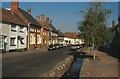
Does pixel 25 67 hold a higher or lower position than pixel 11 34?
lower

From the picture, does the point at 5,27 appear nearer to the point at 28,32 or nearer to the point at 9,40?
the point at 9,40

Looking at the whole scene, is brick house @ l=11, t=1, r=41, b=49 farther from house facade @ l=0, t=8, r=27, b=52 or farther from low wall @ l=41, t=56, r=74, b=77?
low wall @ l=41, t=56, r=74, b=77

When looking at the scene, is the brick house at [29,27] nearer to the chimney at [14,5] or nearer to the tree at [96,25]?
the chimney at [14,5]

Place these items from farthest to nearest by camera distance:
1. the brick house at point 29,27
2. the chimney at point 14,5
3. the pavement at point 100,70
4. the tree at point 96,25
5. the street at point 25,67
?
the chimney at point 14,5, the brick house at point 29,27, the tree at point 96,25, the street at point 25,67, the pavement at point 100,70

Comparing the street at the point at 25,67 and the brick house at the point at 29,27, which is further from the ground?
the brick house at the point at 29,27

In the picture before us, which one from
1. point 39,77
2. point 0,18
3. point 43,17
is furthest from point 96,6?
point 43,17

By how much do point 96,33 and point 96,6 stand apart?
9.43 feet

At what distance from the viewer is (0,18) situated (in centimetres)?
3806

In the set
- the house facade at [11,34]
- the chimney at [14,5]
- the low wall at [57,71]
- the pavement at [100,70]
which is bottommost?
the low wall at [57,71]

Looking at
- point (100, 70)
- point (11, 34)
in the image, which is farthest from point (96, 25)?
point (11, 34)

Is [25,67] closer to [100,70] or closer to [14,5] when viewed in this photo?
[100,70]

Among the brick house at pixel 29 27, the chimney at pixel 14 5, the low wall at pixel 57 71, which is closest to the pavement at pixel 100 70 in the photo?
the low wall at pixel 57 71

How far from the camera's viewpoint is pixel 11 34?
42406mm

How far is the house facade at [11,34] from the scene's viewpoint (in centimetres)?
3866
